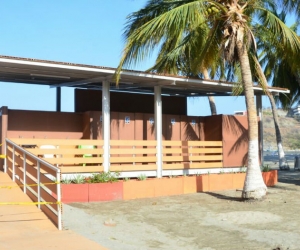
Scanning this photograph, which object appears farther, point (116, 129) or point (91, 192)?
point (116, 129)

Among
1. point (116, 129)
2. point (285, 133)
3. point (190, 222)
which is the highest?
point (285, 133)

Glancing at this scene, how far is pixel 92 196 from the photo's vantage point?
42.3 feet

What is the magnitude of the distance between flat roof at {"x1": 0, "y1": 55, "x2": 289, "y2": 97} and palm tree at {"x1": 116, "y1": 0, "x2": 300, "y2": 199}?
82cm

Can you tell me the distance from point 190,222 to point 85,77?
20.2 feet

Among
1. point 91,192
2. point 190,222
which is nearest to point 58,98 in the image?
point 91,192

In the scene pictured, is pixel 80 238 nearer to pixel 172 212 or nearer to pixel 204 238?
pixel 204 238

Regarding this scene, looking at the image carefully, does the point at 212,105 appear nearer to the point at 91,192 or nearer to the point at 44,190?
the point at 91,192

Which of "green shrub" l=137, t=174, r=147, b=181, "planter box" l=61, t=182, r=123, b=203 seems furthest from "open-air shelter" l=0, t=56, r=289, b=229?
"planter box" l=61, t=182, r=123, b=203

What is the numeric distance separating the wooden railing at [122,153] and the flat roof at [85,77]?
6.53 feet

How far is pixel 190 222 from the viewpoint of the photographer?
1087cm

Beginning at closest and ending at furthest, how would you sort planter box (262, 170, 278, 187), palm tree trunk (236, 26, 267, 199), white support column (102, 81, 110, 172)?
palm tree trunk (236, 26, 267, 199) → white support column (102, 81, 110, 172) → planter box (262, 170, 278, 187)

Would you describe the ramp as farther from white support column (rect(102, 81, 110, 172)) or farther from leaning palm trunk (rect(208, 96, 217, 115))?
leaning palm trunk (rect(208, 96, 217, 115))

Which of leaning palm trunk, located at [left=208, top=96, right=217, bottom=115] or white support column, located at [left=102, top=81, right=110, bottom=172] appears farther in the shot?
leaning palm trunk, located at [left=208, top=96, right=217, bottom=115]

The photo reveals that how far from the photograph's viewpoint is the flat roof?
499 inches
